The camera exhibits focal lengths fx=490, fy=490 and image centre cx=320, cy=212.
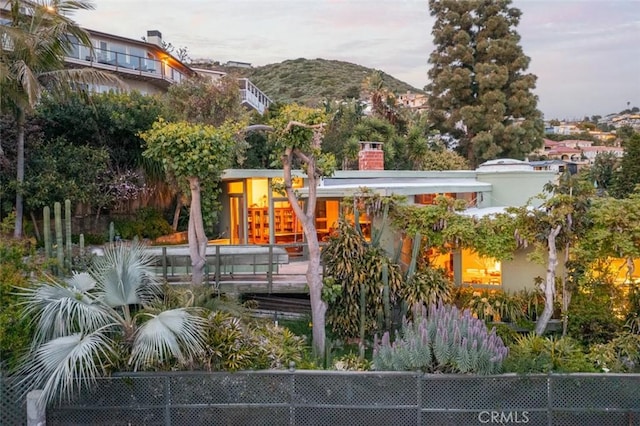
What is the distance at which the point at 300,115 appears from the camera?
9.04 m

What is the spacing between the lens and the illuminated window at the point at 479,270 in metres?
12.2

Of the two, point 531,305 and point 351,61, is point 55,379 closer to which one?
point 531,305

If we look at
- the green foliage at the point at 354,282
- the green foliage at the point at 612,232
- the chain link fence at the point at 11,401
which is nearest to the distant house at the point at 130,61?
the green foliage at the point at 354,282

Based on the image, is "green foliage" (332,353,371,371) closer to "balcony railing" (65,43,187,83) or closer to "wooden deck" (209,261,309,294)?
"wooden deck" (209,261,309,294)

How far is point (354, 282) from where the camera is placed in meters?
10.6

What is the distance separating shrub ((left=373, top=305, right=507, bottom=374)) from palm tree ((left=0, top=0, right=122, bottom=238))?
10351mm

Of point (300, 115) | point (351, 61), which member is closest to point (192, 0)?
point (300, 115)

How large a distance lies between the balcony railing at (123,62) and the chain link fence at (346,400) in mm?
24376

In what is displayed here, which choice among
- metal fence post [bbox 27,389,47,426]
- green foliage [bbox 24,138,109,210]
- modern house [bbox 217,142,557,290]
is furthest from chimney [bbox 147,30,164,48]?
metal fence post [bbox 27,389,47,426]

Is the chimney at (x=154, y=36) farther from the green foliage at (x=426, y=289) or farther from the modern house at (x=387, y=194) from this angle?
the green foliage at (x=426, y=289)

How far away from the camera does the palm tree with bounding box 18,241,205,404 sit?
6066mm

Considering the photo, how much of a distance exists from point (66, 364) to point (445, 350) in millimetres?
4759

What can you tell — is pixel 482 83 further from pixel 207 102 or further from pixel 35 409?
pixel 35 409

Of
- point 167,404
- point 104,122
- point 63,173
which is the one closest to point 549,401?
point 167,404
